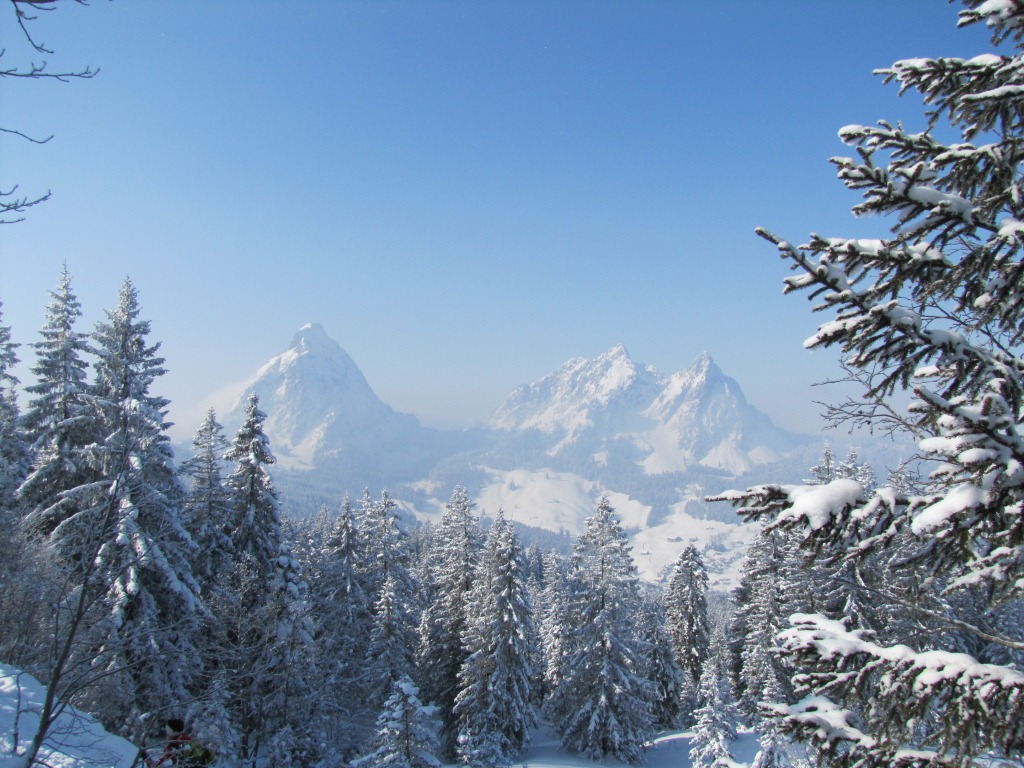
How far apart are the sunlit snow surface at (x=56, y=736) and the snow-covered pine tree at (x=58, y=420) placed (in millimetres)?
9657

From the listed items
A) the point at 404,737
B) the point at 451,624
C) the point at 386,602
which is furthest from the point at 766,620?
the point at 404,737

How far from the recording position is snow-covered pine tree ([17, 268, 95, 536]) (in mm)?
20781

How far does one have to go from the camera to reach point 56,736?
466 inches

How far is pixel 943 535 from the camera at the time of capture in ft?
12.4

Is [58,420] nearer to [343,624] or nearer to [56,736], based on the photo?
[56,736]

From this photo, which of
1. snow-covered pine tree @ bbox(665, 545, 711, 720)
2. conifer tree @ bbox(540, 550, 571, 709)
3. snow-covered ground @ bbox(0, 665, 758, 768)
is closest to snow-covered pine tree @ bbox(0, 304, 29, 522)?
snow-covered ground @ bbox(0, 665, 758, 768)

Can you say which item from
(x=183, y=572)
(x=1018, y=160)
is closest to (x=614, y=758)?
(x=183, y=572)

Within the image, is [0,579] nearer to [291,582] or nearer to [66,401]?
[66,401]

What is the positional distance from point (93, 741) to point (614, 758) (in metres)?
25.3

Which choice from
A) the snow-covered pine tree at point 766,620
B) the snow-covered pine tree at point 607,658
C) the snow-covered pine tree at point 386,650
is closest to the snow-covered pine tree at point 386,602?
the snow-covered pine tree at point 386,650

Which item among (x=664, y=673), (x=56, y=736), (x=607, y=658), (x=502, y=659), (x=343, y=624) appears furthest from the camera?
(x=664, y=673)

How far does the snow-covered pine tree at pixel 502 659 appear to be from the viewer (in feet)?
91.7

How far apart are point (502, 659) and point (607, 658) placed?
213 inches

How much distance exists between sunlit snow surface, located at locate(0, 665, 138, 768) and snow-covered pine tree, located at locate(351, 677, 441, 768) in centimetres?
696
